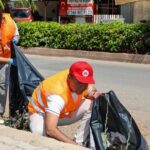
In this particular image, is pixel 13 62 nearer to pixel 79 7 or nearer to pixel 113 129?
pixel 113 129

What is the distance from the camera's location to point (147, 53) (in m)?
16.3

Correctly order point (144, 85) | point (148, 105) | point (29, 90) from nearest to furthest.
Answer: point (29, 90)
point (148, 105)
point (144, 85)

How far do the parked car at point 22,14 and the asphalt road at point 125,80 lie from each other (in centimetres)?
1664

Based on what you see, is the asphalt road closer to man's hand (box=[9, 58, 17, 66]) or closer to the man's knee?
man's hand (box=[9, 58, 17, 66])

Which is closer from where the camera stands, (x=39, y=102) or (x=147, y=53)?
(x=39, y=102)

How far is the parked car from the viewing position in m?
34.7

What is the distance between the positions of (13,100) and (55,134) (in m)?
1.62

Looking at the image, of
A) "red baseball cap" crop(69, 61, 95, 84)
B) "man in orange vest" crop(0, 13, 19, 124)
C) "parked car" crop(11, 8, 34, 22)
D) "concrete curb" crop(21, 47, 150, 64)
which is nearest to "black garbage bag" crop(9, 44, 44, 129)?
"man in orange vest" crop(0, 13, 19, 124)

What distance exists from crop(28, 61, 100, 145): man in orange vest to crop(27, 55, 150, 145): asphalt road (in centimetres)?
164

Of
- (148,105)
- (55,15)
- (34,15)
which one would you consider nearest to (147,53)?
(148,105)

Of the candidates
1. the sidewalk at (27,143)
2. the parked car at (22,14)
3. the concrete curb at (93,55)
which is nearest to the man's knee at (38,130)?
the sidewalk at (27,143)

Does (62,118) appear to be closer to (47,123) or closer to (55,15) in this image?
(47,123)

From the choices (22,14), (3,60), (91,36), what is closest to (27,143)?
(3,60)

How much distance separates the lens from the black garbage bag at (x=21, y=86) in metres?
5.91
